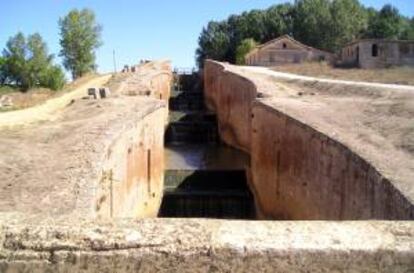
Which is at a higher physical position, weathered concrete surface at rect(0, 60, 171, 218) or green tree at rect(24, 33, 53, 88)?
green tree at rect(24, 33, 53, 88)

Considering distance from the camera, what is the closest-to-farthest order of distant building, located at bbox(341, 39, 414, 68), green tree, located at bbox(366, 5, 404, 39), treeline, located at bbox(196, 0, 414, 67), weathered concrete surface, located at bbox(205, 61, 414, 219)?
weathered concrete surface, located at bbox(205, 61, 414, 219)
distant building, located at bbox(341, 39, 414, 68)
green tree, located at bbox(366, 5, 404, 39)
treeline, located at bbox(196, 0, 414, 67)

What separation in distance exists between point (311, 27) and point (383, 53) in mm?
21118

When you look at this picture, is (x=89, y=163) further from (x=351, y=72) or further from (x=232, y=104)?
(x=351, y=72)

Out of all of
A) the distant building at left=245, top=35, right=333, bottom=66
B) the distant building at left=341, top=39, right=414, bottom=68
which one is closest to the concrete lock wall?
the distant building at left=341, top=39, right=414, bottom=68

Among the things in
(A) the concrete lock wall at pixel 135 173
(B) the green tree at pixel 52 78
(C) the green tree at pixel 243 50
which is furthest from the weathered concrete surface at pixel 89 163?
(C) the green tree at pixel 243 50

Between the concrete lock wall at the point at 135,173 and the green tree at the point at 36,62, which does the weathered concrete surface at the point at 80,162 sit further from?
the green tree at the point at 36,62

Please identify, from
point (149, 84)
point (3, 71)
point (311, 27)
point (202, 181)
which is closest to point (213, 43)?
point (311, 27)

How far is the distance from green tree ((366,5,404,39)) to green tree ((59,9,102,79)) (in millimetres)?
25079

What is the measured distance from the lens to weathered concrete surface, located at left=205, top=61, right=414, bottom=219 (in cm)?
573

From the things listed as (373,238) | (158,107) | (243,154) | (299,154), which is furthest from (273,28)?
(373,238)

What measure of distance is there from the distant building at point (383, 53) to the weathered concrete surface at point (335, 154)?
16.7 metres

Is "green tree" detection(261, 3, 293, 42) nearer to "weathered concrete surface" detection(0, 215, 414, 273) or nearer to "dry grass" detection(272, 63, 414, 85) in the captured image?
"dry grass" detection(272, 63, 414, 85)

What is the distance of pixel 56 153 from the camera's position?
7797 mm

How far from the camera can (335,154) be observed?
7250 millimetres
